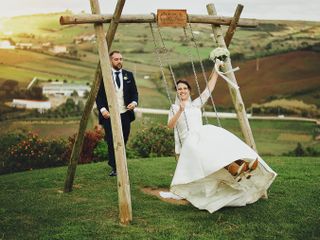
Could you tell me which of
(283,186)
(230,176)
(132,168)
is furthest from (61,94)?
(230,176)

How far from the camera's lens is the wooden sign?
6.46 m

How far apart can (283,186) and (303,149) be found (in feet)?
24.5

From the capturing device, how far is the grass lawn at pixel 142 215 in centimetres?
549

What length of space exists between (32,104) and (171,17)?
8.53 meters

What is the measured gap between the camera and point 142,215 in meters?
6.20

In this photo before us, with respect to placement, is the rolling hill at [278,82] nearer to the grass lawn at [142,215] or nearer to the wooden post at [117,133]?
the grass lawn at [142,215]

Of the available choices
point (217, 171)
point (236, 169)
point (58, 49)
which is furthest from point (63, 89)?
point (236, 169)

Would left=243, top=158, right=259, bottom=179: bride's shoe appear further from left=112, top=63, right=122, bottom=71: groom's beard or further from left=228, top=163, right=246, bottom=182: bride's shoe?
left=112, top=63, right=122, bottom=71: groom's beard

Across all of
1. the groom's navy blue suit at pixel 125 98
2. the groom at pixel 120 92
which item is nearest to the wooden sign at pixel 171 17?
the groom at pixel 120 92

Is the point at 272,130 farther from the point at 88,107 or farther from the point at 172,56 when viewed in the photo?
the point at 88,107

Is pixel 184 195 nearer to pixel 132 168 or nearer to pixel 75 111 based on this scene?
pixel 132 168

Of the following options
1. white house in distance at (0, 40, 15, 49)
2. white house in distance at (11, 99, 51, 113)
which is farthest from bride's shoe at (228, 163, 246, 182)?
white house in distance at (0, 40, 15, 49)

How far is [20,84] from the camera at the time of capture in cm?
1419

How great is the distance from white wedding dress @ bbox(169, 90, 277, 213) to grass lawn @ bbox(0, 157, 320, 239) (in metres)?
0.23
